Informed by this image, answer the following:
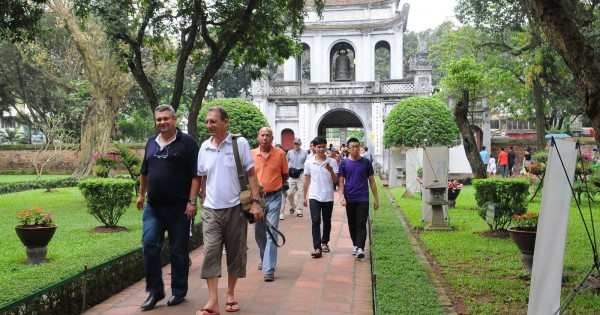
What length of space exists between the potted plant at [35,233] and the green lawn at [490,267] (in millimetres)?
4900

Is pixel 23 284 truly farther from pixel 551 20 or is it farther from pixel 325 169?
pixel 551 20

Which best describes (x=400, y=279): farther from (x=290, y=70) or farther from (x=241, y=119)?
(x=290, y=70)

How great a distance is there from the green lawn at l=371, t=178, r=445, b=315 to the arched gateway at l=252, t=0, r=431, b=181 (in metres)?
18.9

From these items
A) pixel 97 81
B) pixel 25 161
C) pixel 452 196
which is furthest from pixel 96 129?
pixel 25 161

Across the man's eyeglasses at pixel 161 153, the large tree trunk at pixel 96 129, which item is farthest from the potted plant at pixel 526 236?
the large tree trunk at pixel 96 129

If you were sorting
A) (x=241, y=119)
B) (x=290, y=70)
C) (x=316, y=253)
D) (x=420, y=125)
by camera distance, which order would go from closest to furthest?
(x=316, y=253), (x=241, y=119), (x=420, y=125), (x=290, y=70)

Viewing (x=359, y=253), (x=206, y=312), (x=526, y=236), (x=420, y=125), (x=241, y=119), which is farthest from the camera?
(x=420, y=125)

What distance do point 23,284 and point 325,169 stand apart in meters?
4.22

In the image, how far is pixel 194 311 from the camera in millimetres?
5203

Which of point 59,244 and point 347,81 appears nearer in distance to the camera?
point 59,244

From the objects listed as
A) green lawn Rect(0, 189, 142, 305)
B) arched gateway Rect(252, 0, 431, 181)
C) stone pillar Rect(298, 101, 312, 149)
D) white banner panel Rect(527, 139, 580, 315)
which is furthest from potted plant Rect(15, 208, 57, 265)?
stone pillar Rect(298, 101, 312, 149)

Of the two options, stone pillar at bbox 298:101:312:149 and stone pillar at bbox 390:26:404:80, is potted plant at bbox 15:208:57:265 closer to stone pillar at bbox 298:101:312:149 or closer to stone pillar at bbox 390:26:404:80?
stone pillar at bbox 298:101:312:149

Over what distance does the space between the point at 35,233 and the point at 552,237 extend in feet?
19.6

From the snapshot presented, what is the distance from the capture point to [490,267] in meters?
7.27
